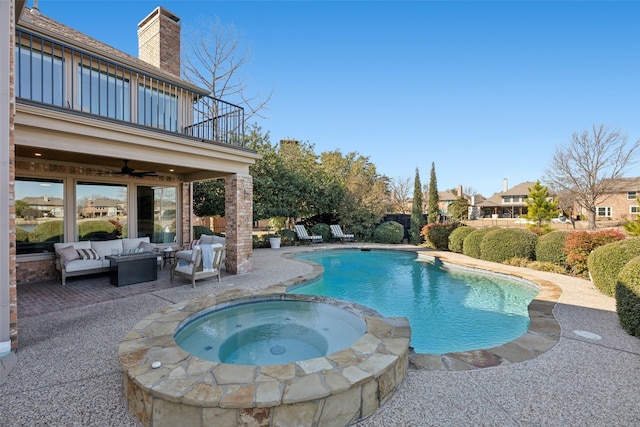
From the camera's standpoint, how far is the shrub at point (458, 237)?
43.2ft

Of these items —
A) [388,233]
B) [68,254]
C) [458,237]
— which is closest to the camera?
[68,254]

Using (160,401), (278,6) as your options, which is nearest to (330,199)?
(278,6)

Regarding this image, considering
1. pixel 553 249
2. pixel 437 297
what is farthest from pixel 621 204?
pixel 437 297

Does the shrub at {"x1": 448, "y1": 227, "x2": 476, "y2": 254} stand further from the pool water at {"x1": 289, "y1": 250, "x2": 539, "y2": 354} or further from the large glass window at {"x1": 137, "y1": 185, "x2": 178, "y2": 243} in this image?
the large glass window at {"x1": 137, "y1": 185, "x2": 178, "y2": 243}

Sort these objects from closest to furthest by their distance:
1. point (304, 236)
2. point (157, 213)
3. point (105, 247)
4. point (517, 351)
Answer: point (517, 351)
point (105, 247)
point (157, 213)
point (304, 236)

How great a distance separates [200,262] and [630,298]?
832 centimetres

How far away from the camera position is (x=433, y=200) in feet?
65.1

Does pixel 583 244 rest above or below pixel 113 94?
below

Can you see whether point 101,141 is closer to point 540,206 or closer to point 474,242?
point 474,242

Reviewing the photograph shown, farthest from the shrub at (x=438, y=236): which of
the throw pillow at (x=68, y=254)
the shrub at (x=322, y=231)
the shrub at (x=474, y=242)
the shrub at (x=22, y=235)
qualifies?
the shrub at (x=22, y=235)

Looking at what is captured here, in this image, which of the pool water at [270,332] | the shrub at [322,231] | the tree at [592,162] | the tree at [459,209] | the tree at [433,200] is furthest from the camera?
the tree at [459,209]

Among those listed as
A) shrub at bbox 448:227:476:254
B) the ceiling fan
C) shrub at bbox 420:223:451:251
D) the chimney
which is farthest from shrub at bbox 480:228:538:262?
the chimney

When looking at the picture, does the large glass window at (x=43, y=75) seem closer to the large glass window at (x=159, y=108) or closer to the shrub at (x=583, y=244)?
the large glass window at (x=159, y=108)

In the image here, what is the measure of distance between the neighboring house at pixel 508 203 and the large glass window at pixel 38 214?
49130mm
